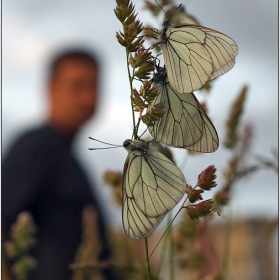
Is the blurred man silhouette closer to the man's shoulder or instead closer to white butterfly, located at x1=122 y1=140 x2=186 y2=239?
the man's shoulder

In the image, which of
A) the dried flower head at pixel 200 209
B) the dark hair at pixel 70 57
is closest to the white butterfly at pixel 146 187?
the dried flower head at pixel 200 209

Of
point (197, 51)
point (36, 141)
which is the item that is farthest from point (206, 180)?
point (36, 141)

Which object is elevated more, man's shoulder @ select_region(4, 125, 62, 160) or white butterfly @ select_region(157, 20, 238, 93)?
white butterfly @ select_region(157, 20, 238, 93)

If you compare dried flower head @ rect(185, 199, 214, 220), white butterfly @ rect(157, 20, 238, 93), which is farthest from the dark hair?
dried flower head @ rect(185, 199, 214, 220)

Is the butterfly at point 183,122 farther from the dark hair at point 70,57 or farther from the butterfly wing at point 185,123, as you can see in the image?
the dark hair at point 70,57

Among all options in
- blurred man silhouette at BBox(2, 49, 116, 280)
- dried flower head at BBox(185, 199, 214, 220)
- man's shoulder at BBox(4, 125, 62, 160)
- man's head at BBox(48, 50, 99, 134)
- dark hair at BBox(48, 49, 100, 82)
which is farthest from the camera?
dark hair at BBox(48, 49, 100, 82)

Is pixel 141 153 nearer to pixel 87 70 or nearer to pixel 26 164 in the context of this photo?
pixel 26 164

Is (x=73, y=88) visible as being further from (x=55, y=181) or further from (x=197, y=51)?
(x=197, y=51)
